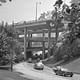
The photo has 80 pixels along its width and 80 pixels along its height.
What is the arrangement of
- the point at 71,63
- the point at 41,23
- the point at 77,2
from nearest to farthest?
the point at 77,2
the point at 71,63
the point at 41,23

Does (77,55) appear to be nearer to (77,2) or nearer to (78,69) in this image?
(78,69)

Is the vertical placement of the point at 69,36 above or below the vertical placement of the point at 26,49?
above

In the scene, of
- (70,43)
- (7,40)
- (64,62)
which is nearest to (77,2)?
(7,40)

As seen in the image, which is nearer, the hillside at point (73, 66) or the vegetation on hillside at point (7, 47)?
the vegetation on hillside at point (7, 47)

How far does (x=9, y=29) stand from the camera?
4231 cm

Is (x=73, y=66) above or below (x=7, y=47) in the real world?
below

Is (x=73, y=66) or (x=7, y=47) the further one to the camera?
(x=73, y=66)

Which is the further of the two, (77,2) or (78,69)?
(78,69)

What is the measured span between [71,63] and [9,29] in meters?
15.5

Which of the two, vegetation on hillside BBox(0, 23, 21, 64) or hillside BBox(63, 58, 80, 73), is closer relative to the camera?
vegetation on hillside BBox(0, 23, 21, 64)

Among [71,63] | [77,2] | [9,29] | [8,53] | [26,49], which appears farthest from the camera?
[26,49]

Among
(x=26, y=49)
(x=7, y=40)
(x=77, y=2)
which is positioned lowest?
(x=26, y=49)

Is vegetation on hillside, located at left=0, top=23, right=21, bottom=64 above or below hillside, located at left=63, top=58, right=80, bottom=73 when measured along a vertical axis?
above

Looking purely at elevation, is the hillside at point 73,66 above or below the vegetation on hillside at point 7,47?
below
